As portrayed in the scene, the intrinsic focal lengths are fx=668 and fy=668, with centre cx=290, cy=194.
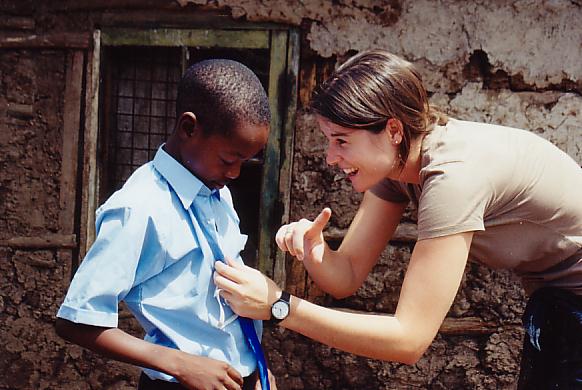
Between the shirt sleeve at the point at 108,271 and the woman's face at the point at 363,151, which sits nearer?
the shirt sleeve at the point at 108,271

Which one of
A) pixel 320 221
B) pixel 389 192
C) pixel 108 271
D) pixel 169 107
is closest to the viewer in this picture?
pixel 108 271

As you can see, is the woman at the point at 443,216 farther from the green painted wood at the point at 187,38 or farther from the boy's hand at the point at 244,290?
Result: the green painted wood at the point at 187,38

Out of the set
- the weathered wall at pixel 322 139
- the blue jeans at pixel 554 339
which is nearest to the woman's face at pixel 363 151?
the blue jeans at pixel 554 339

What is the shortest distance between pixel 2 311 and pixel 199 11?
2.05 m

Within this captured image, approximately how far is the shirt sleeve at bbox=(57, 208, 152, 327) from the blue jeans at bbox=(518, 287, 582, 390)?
1.27 metres

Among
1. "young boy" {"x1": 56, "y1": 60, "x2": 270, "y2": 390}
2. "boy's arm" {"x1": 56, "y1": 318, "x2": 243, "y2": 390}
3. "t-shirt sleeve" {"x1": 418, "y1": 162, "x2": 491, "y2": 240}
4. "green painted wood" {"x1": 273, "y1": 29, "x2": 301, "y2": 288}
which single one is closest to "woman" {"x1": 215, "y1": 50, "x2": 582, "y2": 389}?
"t-shirt sleeve" {"x1": 418, "y1": 162, "x2": 491, "y2": 240}

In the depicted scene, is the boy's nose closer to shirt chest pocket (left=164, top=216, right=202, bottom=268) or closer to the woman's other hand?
shirt chest pocket (left=164, top=216, right=202, bottom=268)

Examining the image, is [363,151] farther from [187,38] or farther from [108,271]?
[187,38]

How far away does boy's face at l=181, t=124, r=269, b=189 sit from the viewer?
1.98 m

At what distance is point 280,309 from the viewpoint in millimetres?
2020

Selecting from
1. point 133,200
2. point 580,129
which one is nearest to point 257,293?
point 133,200

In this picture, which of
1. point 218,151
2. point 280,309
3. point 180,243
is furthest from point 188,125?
point 280,309

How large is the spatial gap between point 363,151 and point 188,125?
1.81ft

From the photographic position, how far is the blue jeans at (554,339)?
6.72 feet
